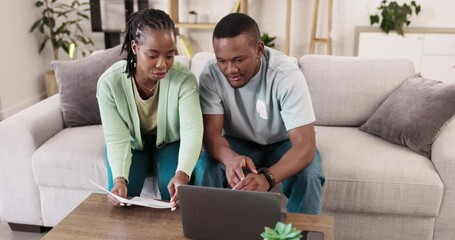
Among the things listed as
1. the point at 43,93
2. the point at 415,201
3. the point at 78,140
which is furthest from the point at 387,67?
the point at 43,93

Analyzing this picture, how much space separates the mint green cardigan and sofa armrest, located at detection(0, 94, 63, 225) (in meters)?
0.48

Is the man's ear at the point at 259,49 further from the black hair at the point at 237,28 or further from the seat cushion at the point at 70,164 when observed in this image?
the seat cushion at the point at 70,164

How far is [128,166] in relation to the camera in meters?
1.60

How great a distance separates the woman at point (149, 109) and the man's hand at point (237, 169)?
5.3 inches

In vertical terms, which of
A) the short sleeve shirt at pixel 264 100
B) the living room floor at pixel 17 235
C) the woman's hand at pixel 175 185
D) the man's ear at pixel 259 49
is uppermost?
the man's ear at pixel 259 49

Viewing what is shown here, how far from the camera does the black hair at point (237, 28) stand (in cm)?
149

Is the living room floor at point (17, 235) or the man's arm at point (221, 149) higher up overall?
the man's arm at point (221, 149)

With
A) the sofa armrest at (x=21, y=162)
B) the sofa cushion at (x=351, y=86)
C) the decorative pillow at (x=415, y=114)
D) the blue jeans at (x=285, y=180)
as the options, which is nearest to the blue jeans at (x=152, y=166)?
the blue jeans at (x=285, y=180)

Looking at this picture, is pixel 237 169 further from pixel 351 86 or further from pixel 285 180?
pixel 351 86

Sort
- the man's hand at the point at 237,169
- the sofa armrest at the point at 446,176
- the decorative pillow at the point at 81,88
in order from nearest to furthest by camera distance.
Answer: the man's hand at the point at 237,169 → the sofa armrest at the point at 446,176 → the decorative pillow at the point at 81,88

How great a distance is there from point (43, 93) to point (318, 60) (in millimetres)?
2653

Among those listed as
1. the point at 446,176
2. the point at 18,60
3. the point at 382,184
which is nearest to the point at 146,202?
the point at 382,184

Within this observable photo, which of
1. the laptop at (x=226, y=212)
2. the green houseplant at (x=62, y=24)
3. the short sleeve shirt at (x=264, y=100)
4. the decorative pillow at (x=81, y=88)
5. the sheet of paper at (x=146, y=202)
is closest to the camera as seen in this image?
the laptop at (x=226, y=212)

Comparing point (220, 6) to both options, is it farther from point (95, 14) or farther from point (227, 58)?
point (227, 58)
